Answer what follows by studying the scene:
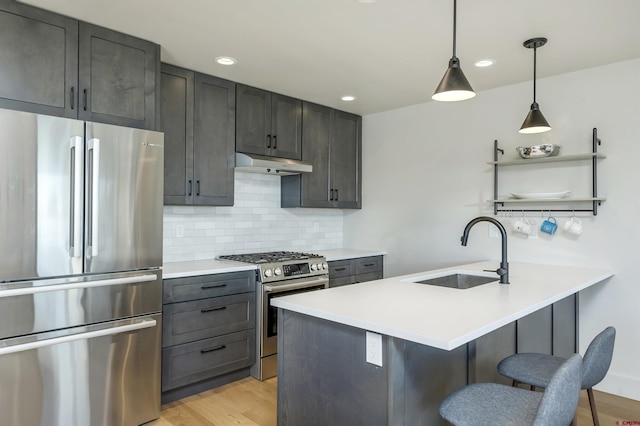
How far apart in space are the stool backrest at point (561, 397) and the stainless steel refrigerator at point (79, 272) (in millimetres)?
2139

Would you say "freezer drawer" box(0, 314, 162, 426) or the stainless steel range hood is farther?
the stainless steel range hood

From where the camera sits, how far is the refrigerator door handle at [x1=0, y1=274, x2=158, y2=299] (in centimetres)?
204

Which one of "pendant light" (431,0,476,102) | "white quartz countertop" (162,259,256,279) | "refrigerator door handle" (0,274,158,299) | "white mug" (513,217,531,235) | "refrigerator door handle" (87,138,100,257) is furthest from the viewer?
"white mug" (513,217,531,235)

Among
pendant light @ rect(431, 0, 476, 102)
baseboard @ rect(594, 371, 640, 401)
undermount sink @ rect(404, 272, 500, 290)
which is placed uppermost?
pendant light @ rect(431, 0, 476, 102)

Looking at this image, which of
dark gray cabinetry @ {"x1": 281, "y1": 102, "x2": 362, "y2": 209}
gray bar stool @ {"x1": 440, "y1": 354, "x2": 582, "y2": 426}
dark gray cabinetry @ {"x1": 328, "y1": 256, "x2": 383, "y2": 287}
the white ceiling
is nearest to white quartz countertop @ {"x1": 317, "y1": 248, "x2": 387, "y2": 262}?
dark gray cabinetry @ {"x1": 328, "y1": 256, "x2": 383, "y2": 287}

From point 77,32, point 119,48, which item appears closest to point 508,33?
point 119,48

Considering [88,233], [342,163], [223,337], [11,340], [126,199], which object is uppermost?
[342,163]

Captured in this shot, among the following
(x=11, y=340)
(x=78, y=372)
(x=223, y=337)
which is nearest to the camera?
(x=11, y=340)

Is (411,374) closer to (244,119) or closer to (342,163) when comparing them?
(244,119)

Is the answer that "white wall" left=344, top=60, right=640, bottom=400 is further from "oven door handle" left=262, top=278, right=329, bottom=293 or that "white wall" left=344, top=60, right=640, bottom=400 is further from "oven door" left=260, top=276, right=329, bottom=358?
"oven door" left=260, top=276, right=329, bottom=358

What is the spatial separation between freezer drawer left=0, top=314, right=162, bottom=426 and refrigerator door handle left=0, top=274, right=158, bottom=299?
0.23 meters

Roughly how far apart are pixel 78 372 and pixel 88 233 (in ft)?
2.45

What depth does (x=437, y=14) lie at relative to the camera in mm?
2305

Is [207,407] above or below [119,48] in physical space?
below
